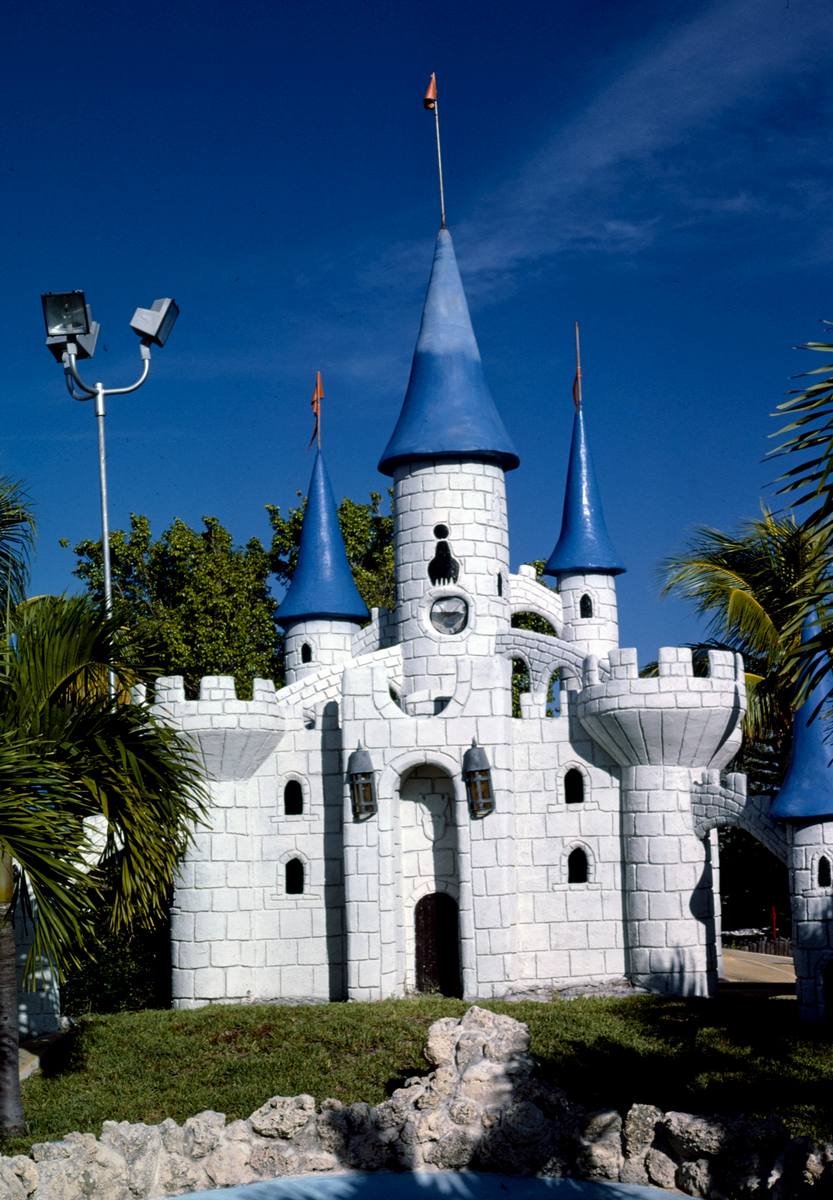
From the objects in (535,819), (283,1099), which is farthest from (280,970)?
(283,1099)

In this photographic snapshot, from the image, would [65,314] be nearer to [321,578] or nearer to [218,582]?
[321,578]

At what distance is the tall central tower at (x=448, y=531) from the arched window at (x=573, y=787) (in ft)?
7.30

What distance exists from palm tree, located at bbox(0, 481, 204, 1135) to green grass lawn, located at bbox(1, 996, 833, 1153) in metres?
2.32

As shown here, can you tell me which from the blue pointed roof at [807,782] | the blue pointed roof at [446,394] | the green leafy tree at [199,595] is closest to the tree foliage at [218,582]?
the green leafy tree at [199,595]

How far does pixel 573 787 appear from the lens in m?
22.5

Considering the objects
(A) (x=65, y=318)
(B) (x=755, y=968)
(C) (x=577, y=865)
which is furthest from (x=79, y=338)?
(B) (x=755, y=968)

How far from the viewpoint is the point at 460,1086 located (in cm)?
1473

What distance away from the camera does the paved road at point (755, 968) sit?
86.9 ft

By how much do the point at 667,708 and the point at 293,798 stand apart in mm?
5581

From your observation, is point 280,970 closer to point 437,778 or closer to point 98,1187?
point 437,778

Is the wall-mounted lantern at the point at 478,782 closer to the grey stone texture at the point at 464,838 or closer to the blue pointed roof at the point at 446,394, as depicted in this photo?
the grey stone texture at the point at 464,838

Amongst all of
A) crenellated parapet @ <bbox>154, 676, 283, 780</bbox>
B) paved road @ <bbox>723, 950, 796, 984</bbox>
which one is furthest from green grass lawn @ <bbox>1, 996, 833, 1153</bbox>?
paved road @ <bbox>723, 950, 796, 984</bbox>

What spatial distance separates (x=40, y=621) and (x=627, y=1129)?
6971mm

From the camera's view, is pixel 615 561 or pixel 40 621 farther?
pixel 615 561
